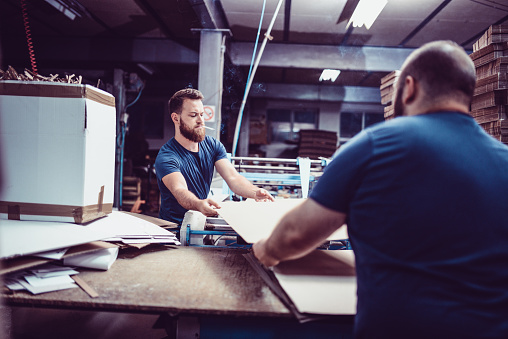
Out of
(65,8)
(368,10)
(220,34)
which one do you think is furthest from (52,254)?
(65,8)

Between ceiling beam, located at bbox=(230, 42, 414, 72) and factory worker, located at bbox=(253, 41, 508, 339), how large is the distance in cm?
577

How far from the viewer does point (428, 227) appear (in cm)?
71

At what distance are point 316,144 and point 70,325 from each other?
24.1 feet

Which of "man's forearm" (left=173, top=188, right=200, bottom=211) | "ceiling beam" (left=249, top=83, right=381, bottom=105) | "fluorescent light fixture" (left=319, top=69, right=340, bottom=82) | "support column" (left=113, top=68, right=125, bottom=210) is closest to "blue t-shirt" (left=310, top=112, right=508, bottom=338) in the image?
"man's forearm" (left=173, top=188, right=200, bottom=211)

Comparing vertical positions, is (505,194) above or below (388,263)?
above

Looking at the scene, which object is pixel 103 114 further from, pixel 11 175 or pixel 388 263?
pixel 388 263

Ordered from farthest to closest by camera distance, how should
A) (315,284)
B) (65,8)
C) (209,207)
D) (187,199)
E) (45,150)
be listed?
(65,8)
(187,199)
(209,207)
(45,150)
(315,284)

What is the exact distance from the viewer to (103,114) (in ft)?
4.36

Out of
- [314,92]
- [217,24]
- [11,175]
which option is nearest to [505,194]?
[11,175]

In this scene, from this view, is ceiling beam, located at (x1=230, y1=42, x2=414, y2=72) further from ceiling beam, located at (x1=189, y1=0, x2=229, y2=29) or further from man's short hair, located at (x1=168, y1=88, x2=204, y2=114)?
man's short hair, located at (x1=168, y1=88, x2=204, y2=114)

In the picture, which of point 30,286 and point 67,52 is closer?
point 30,286

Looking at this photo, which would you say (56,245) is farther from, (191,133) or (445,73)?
(191,133)

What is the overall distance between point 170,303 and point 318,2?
4.77 metres

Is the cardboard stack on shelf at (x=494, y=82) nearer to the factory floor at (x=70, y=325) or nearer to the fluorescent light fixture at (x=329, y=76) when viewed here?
the factory floor at (x=70, y=325)
